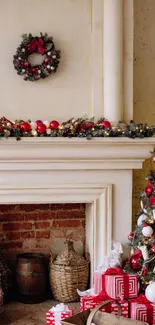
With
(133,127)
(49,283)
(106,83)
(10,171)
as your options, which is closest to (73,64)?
(106,83)

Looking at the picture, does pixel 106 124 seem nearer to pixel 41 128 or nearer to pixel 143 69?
pixel 41 128

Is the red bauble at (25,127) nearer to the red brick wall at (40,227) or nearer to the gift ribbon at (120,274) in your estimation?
the red brick wall at (40,227)

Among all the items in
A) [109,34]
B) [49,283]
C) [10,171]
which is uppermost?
[109,34]

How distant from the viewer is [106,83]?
4.07 m

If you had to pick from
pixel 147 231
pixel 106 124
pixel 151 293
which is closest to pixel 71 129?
pixel 106 124

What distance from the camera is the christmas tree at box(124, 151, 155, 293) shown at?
12.2ft

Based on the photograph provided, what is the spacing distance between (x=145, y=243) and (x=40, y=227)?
1034 millimetres

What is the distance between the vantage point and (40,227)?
4.42 m

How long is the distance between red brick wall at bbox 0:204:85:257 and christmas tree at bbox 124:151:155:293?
2.33ft

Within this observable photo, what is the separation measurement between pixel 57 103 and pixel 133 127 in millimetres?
627

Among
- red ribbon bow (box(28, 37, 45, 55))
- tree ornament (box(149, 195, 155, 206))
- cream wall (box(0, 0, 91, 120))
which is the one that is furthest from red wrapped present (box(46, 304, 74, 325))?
red ribbon bow (box(28, 37, 45, 55))

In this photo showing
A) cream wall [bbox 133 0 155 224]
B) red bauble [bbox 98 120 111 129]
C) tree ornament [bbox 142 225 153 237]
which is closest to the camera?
tree ornament [bbox 142 225 153 237]

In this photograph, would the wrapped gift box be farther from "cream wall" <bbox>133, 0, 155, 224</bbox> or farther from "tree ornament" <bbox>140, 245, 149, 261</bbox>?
"cream wall" <bbox>133, 0, 155, 224</bbox>

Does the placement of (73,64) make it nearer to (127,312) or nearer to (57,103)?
(57,103)
